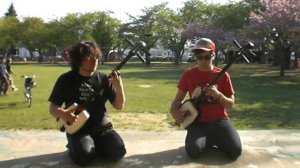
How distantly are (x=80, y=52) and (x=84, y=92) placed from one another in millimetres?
416

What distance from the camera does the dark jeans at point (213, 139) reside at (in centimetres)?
493

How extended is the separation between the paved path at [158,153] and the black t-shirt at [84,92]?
499mm

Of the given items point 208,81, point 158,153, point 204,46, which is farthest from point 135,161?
point 204,46

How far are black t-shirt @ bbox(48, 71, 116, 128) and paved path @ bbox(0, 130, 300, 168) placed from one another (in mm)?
499

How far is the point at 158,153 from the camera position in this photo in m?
5.29

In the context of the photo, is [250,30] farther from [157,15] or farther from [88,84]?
[157,15]

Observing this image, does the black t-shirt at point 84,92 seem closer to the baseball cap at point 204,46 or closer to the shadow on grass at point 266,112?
the baseball cap at point 204,46

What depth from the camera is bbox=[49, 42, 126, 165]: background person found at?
471 cm

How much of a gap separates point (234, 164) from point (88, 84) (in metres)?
1.75

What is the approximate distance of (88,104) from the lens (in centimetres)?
482

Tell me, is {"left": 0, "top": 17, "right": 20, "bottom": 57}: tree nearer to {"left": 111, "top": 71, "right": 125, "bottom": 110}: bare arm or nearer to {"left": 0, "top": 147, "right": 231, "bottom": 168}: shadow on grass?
{"left": 0, "top": 147, "right": 231, "bottom": 168}: shadow on grass

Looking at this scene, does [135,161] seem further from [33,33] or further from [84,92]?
[33,33]

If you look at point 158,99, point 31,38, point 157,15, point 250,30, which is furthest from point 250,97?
point 31,38

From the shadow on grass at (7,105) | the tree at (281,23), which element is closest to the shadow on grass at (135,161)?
the shadow on grass at (7,105)
